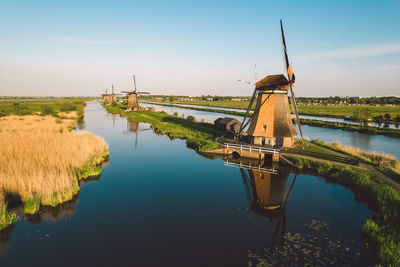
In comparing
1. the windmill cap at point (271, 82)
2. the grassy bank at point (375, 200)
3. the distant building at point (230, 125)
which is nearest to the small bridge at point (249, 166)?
the grassy bank at point (375, 200)

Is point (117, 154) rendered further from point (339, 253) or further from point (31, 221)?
point (339, 253)

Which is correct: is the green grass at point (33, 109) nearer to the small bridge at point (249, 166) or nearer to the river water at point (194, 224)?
the river water at point (194, 224)

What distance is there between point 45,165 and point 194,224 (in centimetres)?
1265

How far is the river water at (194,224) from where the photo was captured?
8773 mm

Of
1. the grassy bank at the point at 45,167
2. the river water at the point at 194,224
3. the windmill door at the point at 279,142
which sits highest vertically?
the windmill door at the point at 279,142

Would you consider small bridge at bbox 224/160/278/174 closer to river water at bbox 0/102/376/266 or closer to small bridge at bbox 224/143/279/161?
river water at bbox 0/102/376/266

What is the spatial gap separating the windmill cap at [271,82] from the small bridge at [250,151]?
22.9ft

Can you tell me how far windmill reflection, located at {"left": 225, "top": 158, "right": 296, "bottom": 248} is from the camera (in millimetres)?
12026

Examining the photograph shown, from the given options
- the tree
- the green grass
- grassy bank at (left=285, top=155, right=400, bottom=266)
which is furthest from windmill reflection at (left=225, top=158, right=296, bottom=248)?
the green grass

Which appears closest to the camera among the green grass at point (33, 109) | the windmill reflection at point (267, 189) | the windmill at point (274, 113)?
the windmill reflection at point (267, 189)

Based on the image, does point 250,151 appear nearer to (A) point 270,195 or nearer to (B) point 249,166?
(B) point 249,166

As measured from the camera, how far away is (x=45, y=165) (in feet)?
50.4

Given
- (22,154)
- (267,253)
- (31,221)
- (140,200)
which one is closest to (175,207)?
(140,200)

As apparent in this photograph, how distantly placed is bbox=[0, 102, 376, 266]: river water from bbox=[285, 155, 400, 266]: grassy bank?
0.60 metres
